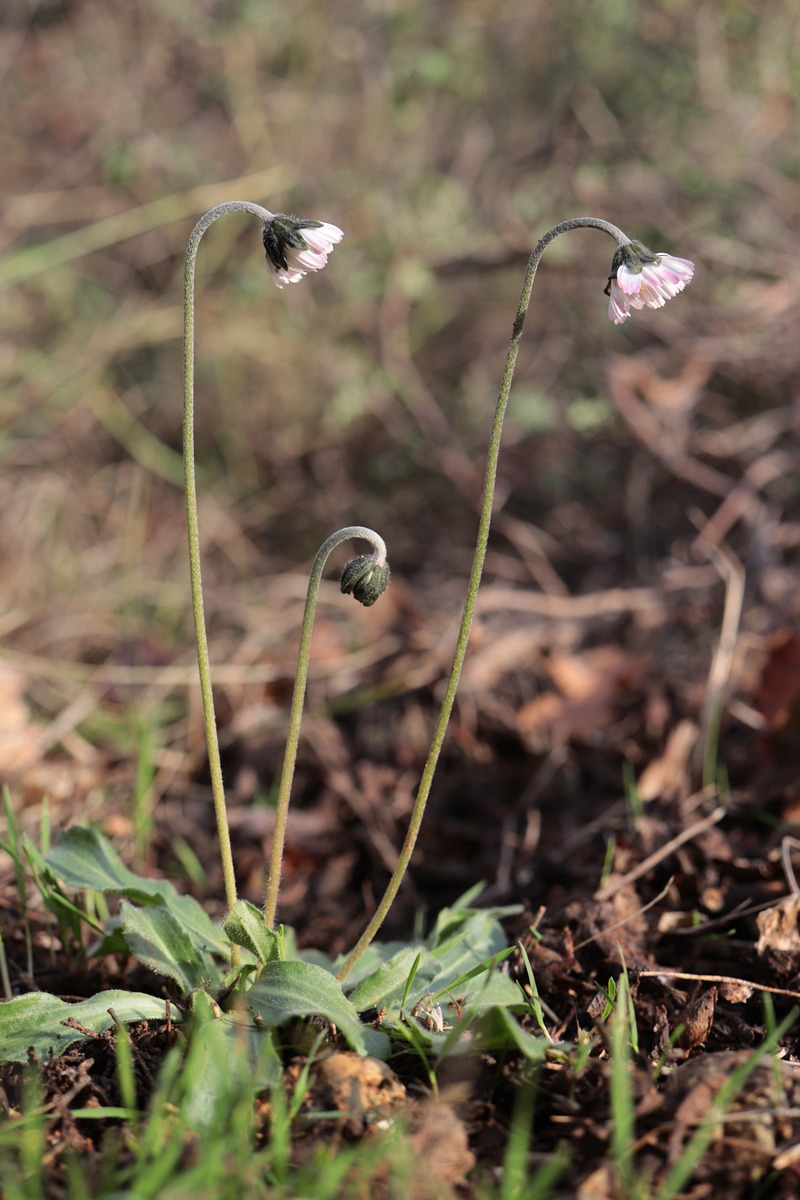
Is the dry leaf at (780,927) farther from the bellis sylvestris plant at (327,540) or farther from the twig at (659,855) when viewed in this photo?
the bellis sylvestris plant at (327,540)

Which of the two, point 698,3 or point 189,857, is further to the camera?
point 698,3

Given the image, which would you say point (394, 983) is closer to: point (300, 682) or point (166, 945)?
point (166, 945)

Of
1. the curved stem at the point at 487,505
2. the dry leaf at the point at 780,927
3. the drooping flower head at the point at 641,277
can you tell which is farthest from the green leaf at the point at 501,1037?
the drooping flower head at the point at 641,277

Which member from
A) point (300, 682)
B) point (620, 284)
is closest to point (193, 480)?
point (300, 682)

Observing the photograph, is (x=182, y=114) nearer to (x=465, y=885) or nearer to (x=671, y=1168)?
(x=465, y=885)

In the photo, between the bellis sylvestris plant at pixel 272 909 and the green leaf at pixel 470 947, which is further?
the green leaf at pixel 470 947

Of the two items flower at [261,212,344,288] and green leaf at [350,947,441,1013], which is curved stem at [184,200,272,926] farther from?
green leaf at [350,947,441,1013]

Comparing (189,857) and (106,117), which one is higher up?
(106,117)

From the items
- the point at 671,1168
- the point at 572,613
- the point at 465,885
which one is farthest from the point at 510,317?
the point at 671,1168
